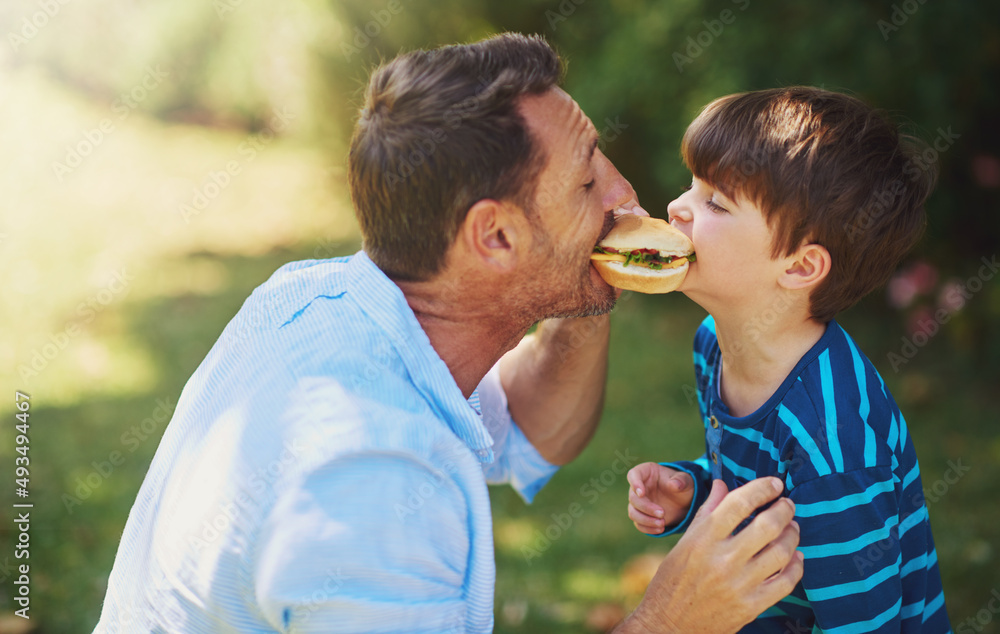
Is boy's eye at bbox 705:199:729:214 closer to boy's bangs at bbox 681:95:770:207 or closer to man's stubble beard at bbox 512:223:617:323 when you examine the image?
boy's bangs at bbox 681:95:770:207

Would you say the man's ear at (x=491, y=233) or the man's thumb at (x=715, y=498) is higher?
the man's ear at (x=491, y=233)

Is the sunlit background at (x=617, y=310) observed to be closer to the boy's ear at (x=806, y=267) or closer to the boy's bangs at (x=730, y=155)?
the boy's ear at (x=806, y=267)

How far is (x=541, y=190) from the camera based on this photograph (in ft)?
7.25

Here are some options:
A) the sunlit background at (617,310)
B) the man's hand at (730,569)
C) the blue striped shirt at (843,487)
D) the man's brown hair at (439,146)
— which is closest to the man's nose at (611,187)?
the man's brown hair at (439,146)

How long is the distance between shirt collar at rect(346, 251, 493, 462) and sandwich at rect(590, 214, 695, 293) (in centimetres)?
59

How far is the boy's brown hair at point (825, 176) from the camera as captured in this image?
7.09 feet

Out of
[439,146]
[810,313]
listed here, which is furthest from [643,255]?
[439,146]

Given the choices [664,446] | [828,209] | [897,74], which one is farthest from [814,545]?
[897,74]

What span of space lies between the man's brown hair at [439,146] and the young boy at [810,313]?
533 mm

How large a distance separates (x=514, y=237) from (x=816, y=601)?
1.17m

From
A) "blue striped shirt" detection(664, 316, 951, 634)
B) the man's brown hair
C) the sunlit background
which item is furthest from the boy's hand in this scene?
the sunlit background

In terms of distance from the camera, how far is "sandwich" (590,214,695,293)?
7.40ft

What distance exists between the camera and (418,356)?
2.01m

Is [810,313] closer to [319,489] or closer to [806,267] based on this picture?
[806,267]
